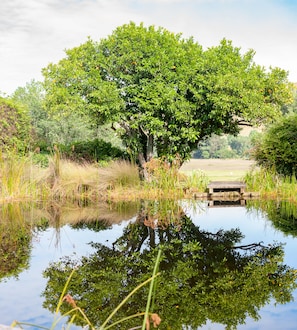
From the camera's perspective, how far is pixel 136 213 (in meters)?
9.59

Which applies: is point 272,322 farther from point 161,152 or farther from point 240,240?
point 161,152

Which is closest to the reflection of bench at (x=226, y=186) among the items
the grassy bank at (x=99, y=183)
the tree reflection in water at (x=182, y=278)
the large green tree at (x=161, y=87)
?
the grassy bank at (x=99, y=183)

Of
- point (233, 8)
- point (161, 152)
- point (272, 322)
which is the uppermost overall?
point (233, 8)

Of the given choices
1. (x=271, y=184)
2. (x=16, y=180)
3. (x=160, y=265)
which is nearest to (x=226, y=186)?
(x=271, y=184)

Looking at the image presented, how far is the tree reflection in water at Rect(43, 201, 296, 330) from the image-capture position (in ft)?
13.4

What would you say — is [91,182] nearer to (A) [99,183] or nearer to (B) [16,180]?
(A) [99,183]

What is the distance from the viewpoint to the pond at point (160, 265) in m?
4.09

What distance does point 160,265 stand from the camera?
553 cm

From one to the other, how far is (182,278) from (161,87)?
27.0 feet

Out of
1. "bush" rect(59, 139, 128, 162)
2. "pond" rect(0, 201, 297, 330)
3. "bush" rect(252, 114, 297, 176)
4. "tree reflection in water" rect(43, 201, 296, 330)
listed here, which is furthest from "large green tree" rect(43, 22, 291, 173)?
"tree reflection in water" rect(43, 201, 296, 330)

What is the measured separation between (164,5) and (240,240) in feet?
29.9

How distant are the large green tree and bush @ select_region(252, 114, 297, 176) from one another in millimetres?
442

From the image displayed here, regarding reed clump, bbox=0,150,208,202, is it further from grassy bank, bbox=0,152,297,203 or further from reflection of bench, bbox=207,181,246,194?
reflection of bench, bbox=207,181,246,194

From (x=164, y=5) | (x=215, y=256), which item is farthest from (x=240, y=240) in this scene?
(x=164, y=5)
